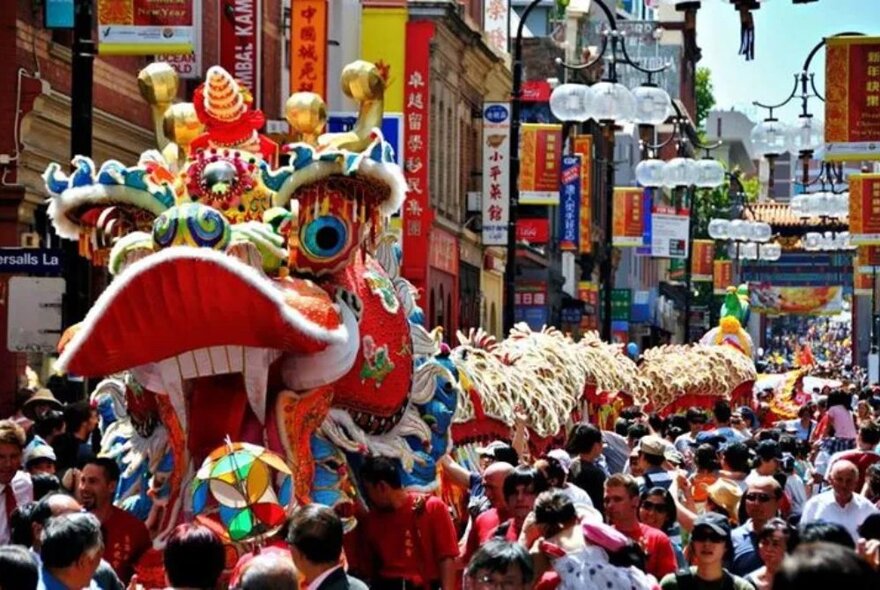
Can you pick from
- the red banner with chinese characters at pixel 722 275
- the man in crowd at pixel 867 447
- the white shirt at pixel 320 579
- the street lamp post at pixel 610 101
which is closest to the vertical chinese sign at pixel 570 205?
the red banner with chinese characters at pixel 722 275

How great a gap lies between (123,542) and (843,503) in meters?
4.06

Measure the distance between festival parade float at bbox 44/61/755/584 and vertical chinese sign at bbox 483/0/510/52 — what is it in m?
40.7

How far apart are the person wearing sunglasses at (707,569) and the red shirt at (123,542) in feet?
8.93

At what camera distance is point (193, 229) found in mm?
12188

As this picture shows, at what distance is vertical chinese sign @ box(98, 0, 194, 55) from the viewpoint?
900 inches

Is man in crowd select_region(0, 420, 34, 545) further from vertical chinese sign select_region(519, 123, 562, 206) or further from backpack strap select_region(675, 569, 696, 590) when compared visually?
vertical chinese sign select_region(519, 123, 562, 206)

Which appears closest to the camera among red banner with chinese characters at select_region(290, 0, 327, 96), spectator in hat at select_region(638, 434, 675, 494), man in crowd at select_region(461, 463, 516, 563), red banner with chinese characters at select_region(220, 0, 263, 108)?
man in crowd at select_region(461, 463, 516, 563)

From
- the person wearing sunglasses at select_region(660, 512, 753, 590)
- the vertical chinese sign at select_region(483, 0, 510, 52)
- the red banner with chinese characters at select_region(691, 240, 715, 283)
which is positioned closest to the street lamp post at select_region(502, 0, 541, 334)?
the person wearing sunglasses at select_region(660, 512, 753, 590)

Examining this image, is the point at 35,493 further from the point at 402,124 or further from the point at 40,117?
the point at 402,124

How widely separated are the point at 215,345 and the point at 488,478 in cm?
160

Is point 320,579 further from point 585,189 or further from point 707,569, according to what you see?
point 585,189

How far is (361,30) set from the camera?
42.2 m

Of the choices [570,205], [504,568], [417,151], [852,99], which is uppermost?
[852,99]

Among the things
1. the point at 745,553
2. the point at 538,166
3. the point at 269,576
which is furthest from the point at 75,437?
the point at 538,166
